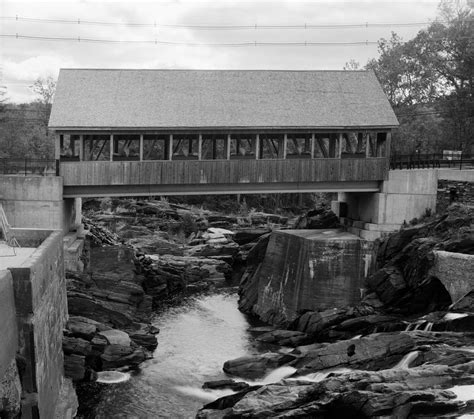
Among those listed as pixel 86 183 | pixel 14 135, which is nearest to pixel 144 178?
pixel 86 183

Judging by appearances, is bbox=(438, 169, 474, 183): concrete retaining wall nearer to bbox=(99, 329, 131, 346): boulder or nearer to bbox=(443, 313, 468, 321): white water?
bbox=(443, 313, 468, 321): white water

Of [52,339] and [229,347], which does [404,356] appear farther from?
[52,339]

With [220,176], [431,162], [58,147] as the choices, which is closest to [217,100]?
[220,176]

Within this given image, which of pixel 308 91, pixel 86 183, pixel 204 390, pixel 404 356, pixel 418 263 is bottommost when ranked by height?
pixel 204 390

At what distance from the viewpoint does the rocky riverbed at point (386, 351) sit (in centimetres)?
1728

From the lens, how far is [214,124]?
31.3 m

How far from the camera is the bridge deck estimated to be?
30875 mm

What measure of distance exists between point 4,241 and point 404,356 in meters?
14.3

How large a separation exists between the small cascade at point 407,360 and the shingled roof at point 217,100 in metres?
13.8

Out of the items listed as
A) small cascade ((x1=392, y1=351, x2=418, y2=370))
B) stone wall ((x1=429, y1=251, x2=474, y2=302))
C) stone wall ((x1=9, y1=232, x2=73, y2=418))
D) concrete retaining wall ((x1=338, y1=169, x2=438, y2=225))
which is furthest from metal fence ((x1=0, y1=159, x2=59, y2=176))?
small cascade ((x1=392, y1=351, x2=418, y2=370))

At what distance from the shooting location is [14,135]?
205 ft

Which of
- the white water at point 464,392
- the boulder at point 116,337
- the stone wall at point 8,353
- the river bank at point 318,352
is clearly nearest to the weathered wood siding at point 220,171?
the river bank at point 318,352

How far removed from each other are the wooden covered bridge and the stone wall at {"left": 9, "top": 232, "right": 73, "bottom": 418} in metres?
9.97

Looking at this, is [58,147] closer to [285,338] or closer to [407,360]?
[285,338]
